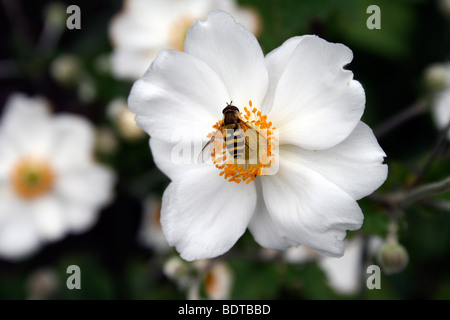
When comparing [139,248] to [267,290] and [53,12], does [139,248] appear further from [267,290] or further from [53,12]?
[53,12]

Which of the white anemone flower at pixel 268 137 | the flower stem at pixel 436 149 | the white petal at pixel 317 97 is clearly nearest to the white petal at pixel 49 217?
the white anemone flower at pixel 268 137

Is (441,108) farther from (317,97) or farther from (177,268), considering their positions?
(177,268)

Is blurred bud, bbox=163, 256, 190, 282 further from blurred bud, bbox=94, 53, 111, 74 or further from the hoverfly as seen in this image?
blurred bud, bbox=94, 53, 111, 74

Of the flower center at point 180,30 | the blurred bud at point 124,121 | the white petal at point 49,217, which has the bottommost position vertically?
the white petal at point 49,217

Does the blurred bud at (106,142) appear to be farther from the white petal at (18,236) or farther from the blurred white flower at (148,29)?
the white petal at (18,236)

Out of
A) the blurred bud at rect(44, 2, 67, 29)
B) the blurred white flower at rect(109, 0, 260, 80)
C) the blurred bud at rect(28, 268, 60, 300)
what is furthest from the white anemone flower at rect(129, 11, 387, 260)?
the blurred bud at rect(44, 2, 67, 29)

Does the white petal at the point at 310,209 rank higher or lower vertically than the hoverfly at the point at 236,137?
lower
